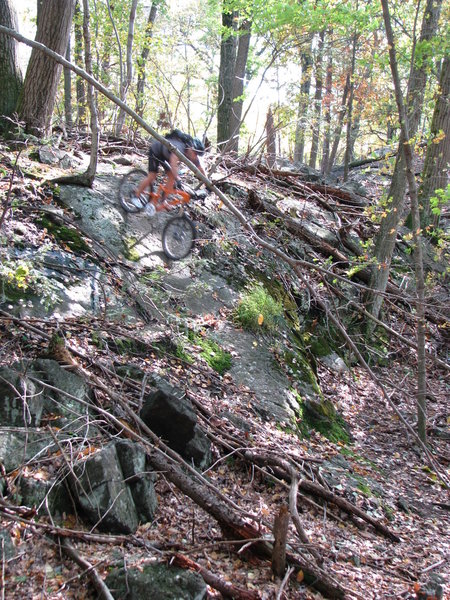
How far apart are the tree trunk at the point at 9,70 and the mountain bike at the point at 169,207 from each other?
2.60m

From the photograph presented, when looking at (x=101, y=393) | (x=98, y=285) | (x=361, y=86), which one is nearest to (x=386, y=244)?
(x=98, y=285)

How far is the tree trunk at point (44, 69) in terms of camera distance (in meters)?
8.16

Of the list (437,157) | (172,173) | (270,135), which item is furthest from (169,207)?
(437,157)

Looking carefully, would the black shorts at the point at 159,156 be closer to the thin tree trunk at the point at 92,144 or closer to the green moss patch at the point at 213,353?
the thin tree trunk at the point at 92,144

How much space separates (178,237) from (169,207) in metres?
0.50

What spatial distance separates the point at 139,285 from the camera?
657cm

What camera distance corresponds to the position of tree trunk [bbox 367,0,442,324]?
7133mm

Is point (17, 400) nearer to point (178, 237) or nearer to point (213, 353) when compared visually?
point (213, 353)

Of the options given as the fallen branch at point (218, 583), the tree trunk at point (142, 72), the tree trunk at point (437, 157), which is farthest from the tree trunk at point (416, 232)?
the tree trunk at point (142, 72)

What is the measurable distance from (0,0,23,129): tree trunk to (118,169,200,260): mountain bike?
8.53 feet

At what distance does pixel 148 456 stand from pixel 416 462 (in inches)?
169

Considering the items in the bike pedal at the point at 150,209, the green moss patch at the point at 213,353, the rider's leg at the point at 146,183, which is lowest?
the green moss patch at the point at 213,353

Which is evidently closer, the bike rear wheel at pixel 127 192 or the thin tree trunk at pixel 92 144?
the thin tree trunk at pixel 92 144

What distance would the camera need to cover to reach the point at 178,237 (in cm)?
769
